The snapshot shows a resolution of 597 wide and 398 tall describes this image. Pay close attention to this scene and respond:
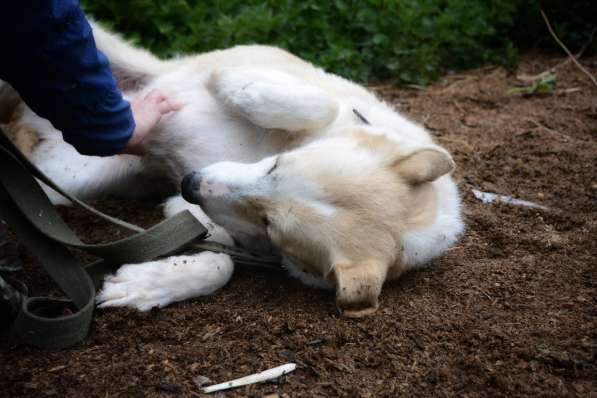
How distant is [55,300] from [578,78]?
14.6 ft

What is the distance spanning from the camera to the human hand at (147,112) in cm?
313

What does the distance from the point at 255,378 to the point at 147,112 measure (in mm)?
Answer: 1571

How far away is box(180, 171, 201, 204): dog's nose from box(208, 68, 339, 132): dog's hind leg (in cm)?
46

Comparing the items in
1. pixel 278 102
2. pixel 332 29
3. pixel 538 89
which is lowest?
pixel 538 89

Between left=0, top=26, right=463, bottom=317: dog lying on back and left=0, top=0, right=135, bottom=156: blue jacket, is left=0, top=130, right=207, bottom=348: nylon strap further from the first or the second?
left=0, top=0, right=135, bottom=156: blue jacket

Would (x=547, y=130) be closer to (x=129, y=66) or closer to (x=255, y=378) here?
(x=129, y=66)

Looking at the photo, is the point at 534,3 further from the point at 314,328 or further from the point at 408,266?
the point at 314,328

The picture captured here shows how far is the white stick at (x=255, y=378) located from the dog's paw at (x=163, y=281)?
518 millimetres

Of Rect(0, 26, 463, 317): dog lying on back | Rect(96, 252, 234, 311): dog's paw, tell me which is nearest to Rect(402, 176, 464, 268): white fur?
Rect(0, 26, 463, 317): dog lying on back

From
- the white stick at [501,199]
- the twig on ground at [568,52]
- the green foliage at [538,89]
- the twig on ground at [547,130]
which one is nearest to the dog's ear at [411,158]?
the white stick at [501,199]

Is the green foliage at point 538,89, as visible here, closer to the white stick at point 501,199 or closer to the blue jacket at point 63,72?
the white stick at point 501,199

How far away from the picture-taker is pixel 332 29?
5332 mm

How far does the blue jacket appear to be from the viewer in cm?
213

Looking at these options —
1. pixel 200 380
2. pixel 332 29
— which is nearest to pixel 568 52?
pixel 332 29
